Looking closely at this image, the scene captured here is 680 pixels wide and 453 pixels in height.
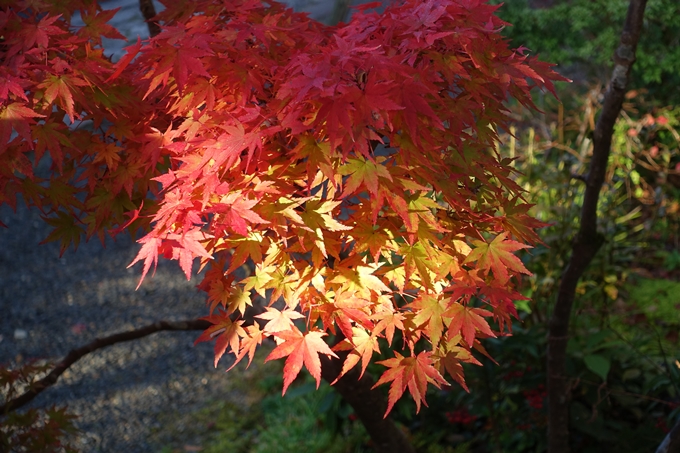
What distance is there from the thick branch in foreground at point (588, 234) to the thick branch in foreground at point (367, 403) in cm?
48

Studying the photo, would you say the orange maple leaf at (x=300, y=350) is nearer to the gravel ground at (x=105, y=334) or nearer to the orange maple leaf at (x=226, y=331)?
the orange maple leaf at (x=226, y=331)

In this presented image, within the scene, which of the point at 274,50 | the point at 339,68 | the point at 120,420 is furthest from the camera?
the point at 120,420

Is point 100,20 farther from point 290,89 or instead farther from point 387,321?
point 387,321

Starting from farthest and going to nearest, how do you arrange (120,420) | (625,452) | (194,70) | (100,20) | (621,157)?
(621,157) → (120,420) → (625,452) → (100,20) → (194,70)

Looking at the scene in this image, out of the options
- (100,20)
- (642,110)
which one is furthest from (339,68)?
(642,110)

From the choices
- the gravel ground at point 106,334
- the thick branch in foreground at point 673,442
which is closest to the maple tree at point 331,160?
the thick branch in foreground at point 673,442

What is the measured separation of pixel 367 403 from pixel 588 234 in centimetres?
81

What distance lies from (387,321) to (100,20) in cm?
95

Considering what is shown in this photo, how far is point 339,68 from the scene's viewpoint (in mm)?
1023

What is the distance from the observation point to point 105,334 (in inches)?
144

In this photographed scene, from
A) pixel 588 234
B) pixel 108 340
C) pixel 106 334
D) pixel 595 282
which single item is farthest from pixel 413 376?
pixel 106 334

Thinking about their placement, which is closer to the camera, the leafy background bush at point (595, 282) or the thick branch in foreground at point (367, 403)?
the thick branch in foreground at point (367, 403)

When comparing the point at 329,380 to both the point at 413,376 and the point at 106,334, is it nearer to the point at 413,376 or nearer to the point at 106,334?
the point at 413,376

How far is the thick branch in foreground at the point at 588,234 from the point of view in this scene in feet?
5.60
